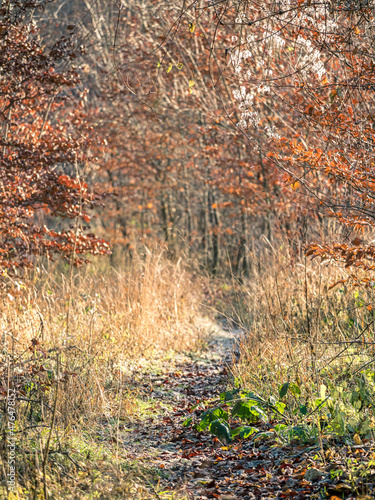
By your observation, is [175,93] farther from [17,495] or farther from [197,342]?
[17,495]

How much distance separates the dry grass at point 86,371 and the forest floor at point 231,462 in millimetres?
193

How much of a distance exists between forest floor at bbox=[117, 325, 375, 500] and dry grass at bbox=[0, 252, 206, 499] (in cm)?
19

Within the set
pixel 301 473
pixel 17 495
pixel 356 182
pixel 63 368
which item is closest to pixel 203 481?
pixel 301 473

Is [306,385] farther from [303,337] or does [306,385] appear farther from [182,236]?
[182,236]

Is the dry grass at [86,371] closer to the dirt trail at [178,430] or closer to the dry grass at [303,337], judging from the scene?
the dirt trail at [178,430]

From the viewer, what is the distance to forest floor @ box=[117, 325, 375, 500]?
11.2 feet

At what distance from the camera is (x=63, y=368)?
5238 mm

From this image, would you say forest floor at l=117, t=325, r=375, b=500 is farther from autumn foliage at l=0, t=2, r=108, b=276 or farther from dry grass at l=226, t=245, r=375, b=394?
autumn foliage at l=0, t=2, r=108, b=276

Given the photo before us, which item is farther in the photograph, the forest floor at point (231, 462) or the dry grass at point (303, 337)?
the dry grass at point (303, 337)

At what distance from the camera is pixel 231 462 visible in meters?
4.09

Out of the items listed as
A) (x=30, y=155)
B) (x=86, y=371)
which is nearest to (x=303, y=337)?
(x=86, y=371)

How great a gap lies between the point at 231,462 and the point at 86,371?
1777 mm

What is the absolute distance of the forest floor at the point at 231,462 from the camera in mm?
3420

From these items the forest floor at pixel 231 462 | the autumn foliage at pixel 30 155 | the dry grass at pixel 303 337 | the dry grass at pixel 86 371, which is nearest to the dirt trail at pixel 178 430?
the forest floor at pixel 231 462
